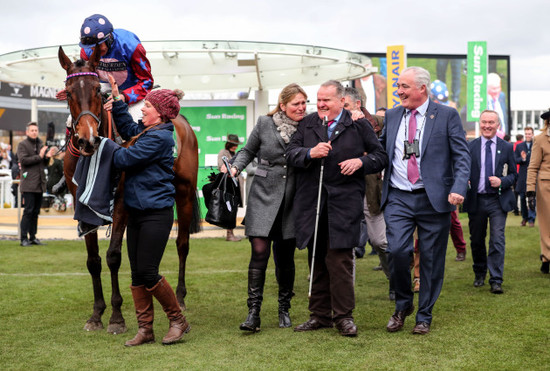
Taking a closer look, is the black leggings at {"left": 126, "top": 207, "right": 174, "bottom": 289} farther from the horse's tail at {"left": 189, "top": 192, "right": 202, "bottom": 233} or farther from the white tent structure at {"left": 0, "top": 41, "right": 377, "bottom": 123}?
the white tent structure at {"left": 0, "top": 41, "right": 377, "bottom": 123}

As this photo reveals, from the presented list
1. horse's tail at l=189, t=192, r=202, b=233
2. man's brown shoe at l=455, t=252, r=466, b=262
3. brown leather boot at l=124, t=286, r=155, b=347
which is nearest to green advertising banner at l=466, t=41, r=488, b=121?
man's brown shoe at l=455, t=252, r=466, b=262

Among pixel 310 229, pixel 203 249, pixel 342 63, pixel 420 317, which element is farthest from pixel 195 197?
pixel 342 63

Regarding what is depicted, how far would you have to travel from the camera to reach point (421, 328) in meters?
5.20

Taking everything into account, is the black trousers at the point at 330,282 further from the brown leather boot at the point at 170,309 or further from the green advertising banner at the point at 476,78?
the green advertising banner at the point at 476,78

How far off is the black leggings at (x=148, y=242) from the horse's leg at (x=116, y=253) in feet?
1.18

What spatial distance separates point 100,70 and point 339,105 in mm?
2128

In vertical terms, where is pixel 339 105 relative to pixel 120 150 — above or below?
above

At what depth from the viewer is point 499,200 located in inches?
283

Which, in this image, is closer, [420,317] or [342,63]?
[420,317]

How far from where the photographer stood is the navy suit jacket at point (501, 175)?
718 centimetres

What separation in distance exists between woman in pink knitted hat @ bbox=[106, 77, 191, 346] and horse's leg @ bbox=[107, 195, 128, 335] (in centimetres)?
28

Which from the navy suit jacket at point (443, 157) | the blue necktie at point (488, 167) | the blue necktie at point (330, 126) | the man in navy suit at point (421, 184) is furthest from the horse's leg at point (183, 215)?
the blue necktie at point (488, 167)

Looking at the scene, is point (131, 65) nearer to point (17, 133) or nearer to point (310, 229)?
point (310, 229)

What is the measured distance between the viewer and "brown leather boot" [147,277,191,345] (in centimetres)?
491
